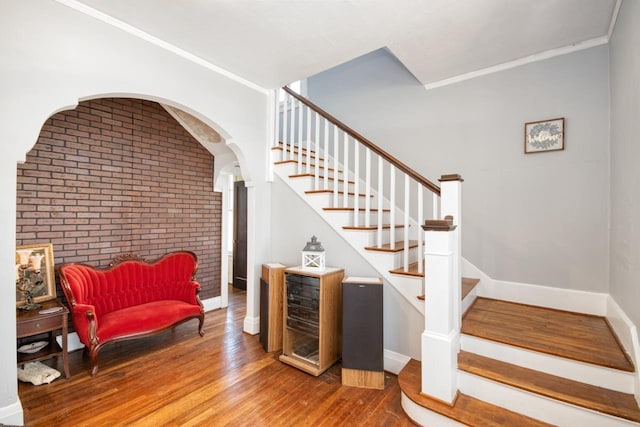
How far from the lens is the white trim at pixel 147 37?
2180 millimetres

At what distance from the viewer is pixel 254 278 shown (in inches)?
140

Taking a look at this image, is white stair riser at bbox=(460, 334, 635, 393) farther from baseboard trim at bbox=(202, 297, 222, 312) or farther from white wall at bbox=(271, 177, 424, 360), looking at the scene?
baseboard trim at bbox=(202, 297, 222, 312)

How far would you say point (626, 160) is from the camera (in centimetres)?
206

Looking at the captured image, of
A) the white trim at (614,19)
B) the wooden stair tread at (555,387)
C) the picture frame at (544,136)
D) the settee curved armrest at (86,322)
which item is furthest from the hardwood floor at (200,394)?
the white trim at (614,19)

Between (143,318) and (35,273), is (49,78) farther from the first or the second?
(143,318)

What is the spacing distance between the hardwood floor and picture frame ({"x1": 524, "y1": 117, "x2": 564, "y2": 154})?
2.69 metres

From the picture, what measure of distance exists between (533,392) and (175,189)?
4.20 m

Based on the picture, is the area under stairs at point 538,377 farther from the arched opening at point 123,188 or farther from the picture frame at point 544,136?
the arched opening at point 123,188

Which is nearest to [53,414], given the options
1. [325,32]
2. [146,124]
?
[146,124]

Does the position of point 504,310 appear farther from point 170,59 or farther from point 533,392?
point 170,59

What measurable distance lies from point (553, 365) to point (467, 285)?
1045 millimetres

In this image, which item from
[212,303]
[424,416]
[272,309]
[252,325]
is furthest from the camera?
[212,303]

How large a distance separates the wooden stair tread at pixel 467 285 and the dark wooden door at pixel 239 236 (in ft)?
13.1

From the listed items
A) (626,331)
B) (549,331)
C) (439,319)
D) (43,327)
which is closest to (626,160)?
(626,331)
